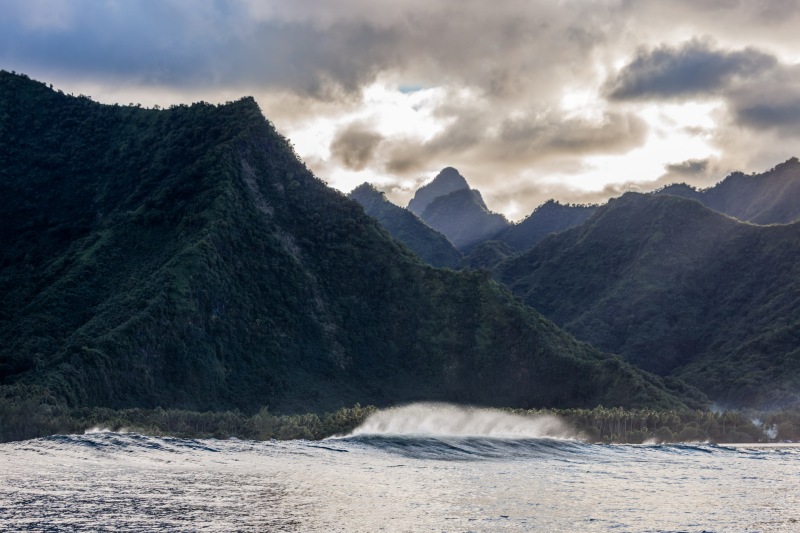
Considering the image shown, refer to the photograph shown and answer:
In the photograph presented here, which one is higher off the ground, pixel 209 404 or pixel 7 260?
pixel 7 260

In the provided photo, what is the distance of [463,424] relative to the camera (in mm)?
152625

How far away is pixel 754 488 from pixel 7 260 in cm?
17559

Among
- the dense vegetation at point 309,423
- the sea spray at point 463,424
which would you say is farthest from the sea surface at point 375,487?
the sea spray at point 463,424

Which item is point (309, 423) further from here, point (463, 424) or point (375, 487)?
point (375, 487)

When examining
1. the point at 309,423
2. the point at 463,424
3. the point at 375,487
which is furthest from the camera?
the point at 463,424

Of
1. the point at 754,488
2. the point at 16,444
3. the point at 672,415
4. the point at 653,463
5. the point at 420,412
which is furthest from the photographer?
the point at 420,412

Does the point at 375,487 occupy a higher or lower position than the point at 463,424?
lower

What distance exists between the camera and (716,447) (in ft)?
418

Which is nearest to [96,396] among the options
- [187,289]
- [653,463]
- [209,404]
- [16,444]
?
[209,404]

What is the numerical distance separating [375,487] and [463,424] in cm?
9004

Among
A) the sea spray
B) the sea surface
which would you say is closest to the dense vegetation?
the sea spray

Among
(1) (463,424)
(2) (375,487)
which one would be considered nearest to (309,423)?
(1) (463,424)

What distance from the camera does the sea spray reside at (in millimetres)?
129125

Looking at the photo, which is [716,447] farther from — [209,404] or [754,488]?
[209,404]
